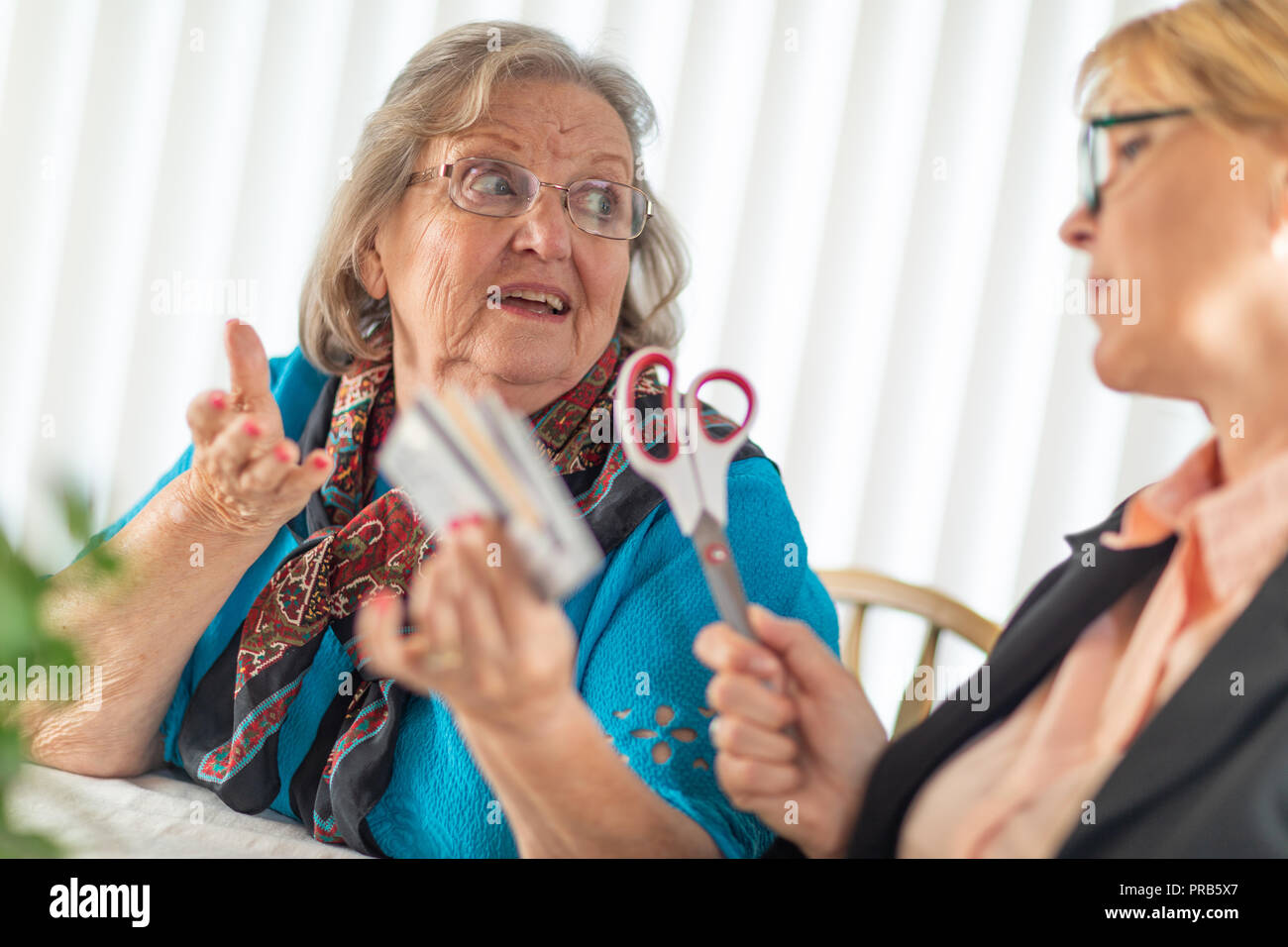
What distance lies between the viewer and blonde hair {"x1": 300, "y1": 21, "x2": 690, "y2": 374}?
116 centimetres

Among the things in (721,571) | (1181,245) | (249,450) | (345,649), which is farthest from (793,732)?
(345,649)

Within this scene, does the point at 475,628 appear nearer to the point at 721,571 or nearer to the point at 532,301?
the point at 721,571

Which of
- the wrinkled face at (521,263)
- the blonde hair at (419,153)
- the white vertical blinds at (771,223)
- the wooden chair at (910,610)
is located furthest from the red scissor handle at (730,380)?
the white vertical blinds at (771,223)

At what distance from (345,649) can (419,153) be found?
0.56 m

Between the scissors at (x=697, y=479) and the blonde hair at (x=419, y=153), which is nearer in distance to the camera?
the scissors at (x=697, y=479)

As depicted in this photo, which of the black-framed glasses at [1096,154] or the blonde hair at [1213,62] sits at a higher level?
the blonde hair at [1213,62]

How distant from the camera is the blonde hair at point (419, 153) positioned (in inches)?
45.7

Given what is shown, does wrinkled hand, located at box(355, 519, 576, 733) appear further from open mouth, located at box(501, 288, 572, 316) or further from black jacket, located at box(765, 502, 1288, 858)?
open mouth, located at box(501, 288, 572, 316)

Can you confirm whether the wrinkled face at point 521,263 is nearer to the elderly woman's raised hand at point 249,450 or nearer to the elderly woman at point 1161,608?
the elderly woman's raised hand at point 249,450

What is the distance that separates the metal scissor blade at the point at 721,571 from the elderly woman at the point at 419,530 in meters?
0.15

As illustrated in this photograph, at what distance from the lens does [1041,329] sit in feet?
6.12

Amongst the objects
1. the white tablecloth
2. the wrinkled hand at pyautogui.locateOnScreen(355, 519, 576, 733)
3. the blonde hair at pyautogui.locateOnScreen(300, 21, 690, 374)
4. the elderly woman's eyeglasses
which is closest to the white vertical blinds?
the blonde hair at pyautogui.locateOnScreen(300, 21, 690, 374)

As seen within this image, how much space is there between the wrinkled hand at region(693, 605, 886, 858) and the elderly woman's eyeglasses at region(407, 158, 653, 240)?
0.63m
